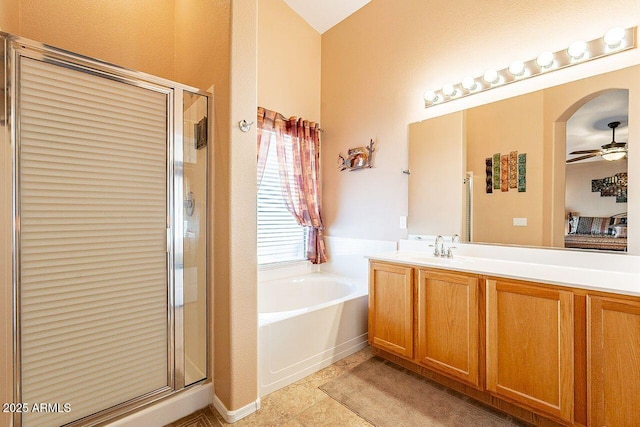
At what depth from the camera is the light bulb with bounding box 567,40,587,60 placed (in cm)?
171

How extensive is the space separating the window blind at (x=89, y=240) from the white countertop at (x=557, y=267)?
5.56ft

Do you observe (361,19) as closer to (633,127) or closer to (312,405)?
(633,127)

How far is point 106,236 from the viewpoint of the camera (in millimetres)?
1441

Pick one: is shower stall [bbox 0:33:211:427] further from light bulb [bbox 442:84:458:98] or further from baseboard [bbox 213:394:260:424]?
light bulb [bbox 442:84:458:98]

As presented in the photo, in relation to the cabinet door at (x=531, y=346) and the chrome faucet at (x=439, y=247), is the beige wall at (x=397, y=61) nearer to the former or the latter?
the chrome faucet at (x=439, y=247)

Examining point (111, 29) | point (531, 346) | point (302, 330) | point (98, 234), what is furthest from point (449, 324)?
point (111, 29)

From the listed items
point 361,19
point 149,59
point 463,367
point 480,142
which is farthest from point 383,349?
point 361,19

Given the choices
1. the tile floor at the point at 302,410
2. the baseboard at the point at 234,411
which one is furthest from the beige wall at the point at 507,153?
the baseboard at the point at 234,411

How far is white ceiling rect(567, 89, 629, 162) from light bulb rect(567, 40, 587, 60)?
296mm

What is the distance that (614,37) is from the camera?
5.26 ft

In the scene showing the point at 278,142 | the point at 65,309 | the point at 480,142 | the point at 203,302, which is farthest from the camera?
the point at 278,142

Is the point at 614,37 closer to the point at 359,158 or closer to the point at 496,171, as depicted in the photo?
the point at 496,171

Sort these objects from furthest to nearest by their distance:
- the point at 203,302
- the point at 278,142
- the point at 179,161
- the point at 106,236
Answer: the point at 278,142
the point at 203,302
the point at 179,161
the point at 106,236

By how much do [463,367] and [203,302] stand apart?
5.72 feet
